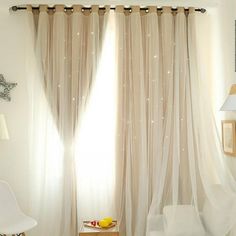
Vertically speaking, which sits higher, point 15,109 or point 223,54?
point 223,54

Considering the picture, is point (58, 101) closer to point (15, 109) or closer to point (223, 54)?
point (15, 109)

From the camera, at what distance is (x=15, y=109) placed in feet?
12.3

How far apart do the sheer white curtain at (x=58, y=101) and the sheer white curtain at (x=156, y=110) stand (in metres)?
0.40

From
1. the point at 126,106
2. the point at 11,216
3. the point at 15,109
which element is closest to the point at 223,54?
the point at 126,106

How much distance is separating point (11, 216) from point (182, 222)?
1.73 m

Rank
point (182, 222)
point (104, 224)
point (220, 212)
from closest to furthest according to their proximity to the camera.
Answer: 1. point (220, 212)
2. point (182, 222)
3. point (104, 224)

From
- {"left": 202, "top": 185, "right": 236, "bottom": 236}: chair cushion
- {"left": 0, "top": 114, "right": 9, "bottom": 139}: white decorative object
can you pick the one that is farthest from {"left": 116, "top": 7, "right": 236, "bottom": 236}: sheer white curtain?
{"left": 0, "top": 114, "right": 9, "bottom": 139}: white decorative object

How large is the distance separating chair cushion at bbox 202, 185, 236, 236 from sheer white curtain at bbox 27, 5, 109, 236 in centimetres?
141

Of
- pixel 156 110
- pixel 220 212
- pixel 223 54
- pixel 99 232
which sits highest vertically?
A: pixel 223 54

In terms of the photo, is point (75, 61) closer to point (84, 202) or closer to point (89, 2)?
point (89, 2)

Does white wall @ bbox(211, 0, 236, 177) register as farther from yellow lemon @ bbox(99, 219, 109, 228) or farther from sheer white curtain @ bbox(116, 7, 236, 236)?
yellow lemon @ bbox(99, 219, 109, 228)

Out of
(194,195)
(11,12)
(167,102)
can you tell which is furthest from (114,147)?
(11,12)

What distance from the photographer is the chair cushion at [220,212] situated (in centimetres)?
270

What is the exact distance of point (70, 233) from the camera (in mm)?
3574
